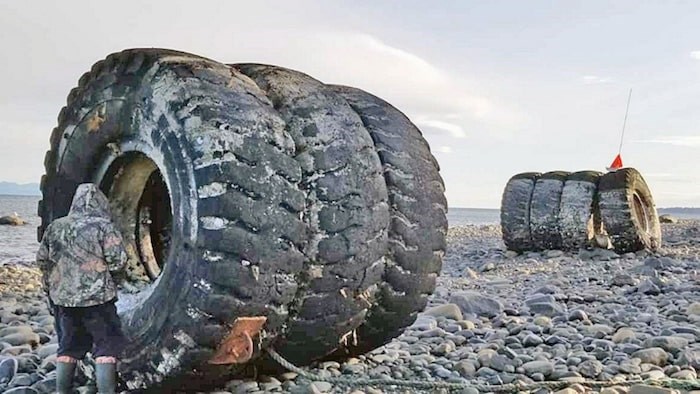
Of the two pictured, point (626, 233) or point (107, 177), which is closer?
point (107, 177)

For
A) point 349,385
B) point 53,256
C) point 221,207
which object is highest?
point 221,207

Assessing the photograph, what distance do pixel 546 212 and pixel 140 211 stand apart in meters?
9.36

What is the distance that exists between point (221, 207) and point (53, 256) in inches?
33.1

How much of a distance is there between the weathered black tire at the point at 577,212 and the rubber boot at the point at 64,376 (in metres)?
9.97

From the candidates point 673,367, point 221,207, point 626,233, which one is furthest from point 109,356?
point 626,233

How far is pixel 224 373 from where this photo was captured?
3.39m

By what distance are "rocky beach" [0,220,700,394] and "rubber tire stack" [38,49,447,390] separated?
30 cm

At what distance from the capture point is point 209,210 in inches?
123

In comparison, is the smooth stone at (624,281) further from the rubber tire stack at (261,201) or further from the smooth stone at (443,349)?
the rubber tire stack at (261,201)

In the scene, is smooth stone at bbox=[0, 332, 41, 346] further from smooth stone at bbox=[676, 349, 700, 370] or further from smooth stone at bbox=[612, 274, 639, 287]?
smooth stone at bbox=[612, 274, 639, 287]

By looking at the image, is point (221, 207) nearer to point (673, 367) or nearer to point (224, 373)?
point (224, 373)

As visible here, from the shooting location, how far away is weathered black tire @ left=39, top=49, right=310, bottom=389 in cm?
314

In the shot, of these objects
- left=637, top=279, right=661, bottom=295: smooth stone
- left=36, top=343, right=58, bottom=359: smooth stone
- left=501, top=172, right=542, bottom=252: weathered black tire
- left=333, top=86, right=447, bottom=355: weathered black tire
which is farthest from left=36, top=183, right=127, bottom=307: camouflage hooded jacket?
left=501, top=172, right=542, bottom=252: weathered black tire

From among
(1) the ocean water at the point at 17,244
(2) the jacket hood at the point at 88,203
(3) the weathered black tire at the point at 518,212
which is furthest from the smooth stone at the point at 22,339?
(1) the ocean water at the point at 17,244
